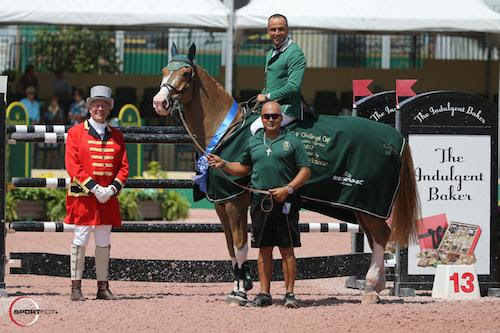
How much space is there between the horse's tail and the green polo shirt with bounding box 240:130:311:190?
3.86ft

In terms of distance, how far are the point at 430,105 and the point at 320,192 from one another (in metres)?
1.64

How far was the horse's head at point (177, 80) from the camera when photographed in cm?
964

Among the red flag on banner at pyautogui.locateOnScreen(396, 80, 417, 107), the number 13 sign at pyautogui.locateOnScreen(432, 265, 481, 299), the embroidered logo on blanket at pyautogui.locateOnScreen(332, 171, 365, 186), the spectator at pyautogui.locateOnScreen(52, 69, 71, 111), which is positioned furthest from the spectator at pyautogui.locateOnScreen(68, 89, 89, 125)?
the embroidered logo on blanket at pyautogui.locateOnScreen(332, 171, 365, 186)

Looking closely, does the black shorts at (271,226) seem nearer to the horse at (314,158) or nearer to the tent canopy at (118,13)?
the horse at (314,158)

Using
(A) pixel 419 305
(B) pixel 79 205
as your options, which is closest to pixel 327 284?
(A) pixel 419 305

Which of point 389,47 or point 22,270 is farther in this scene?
point 389,47

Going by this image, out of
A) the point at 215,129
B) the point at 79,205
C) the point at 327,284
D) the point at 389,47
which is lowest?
the point at 327,284

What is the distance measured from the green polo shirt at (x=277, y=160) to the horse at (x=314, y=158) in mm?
285

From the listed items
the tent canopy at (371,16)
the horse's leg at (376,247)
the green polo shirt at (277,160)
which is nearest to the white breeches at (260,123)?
the green polo shirt at (277,160)

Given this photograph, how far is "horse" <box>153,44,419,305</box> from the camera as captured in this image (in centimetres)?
977

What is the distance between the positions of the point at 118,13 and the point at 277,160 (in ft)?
42.9

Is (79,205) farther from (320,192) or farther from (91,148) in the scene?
(320,192)

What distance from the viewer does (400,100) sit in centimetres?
1098

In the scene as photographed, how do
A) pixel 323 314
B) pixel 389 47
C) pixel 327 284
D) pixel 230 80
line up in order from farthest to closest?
pixel 389 47
pixel 230 80
pixel 327 284
pixel 323 314
